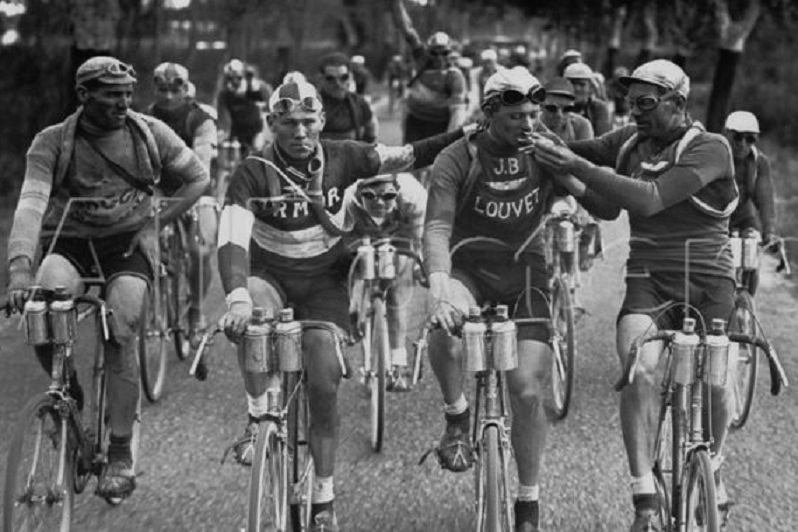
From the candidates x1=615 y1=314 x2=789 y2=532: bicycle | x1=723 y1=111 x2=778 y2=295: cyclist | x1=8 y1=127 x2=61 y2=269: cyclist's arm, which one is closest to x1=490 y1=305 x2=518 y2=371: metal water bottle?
x1=615 y1=314 x2=789 y2=532: bicycle

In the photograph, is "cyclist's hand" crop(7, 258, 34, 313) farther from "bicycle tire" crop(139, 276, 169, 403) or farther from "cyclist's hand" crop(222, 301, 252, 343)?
"bicycle tire" crop(139, 276, 169, 403)

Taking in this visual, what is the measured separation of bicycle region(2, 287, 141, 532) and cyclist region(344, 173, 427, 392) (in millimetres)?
1788

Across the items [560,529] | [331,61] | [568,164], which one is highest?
[331,61]

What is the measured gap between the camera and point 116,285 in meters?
6.03

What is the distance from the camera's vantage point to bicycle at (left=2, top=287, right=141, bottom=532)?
16.3ft

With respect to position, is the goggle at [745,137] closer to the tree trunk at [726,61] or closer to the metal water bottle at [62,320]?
the metal water bottle at [62,320]

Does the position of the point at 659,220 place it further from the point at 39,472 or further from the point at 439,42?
the point at 439,42

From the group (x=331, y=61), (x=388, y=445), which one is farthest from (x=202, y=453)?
(x=331, y=61)

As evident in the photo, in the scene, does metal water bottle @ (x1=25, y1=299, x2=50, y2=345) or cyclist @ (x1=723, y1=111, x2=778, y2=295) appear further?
cyclist @ (x1=723, y1=111, x2=778, y2=295)

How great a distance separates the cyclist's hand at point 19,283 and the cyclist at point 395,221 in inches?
72.9

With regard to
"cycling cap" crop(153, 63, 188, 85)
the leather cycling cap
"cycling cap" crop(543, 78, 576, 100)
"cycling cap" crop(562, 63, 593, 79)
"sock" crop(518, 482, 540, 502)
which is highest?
"cycling cap" crop(562, 63, 593, 79)

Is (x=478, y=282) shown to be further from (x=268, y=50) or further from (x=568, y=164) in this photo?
(x=268, y=50)

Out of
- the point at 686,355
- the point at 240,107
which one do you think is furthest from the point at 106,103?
the point at 240,107

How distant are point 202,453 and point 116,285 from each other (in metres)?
1.50
